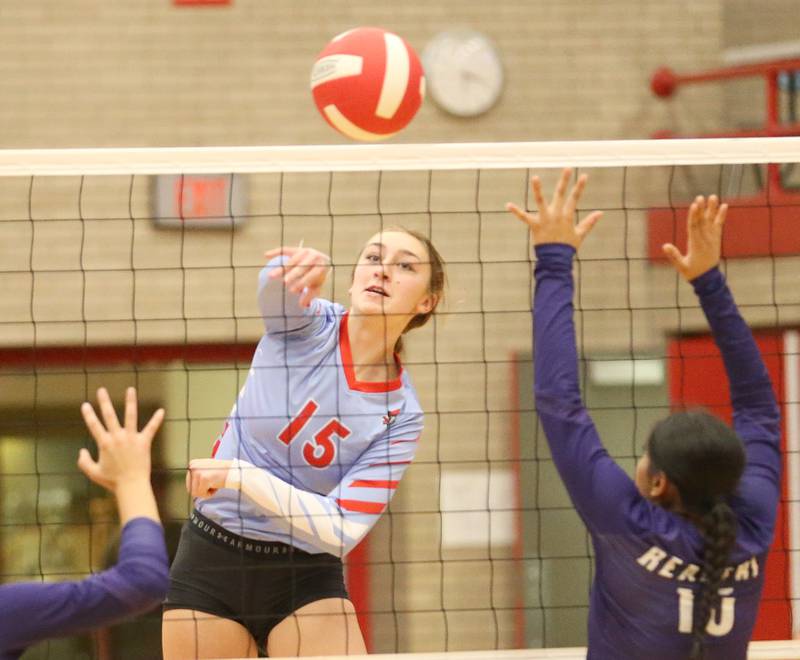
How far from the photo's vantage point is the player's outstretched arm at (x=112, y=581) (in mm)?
2477

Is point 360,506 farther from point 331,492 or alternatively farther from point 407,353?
point 407,353

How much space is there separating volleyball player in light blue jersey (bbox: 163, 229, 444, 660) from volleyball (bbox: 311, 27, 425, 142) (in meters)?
0.58

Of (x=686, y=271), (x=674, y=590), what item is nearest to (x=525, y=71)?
(x=686, y=271)

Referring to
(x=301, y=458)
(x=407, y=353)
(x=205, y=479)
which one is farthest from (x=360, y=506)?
(x=407, y=353)

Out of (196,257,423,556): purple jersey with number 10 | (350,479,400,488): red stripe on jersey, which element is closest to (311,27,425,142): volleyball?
(196,257,423,556): purple jersey with number 10

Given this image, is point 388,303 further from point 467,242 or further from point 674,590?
point 467,242

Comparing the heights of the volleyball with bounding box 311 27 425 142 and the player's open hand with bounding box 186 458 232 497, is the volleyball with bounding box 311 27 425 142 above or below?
above

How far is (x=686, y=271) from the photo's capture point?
3.16m

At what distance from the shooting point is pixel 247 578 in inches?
150

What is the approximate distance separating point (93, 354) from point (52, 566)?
1.13 metres

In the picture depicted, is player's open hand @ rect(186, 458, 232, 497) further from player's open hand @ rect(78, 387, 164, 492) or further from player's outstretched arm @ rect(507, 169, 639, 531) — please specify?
player's outstretched arm @ rect(507, 169, 639, 531)

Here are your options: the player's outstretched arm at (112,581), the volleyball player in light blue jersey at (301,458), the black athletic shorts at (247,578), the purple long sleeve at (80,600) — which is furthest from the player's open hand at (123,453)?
the black athletic shorts at (247,578)

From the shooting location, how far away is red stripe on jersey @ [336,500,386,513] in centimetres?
366

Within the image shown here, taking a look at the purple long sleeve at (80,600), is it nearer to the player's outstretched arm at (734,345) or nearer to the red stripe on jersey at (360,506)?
the red stripe on jersey at (360,506)
